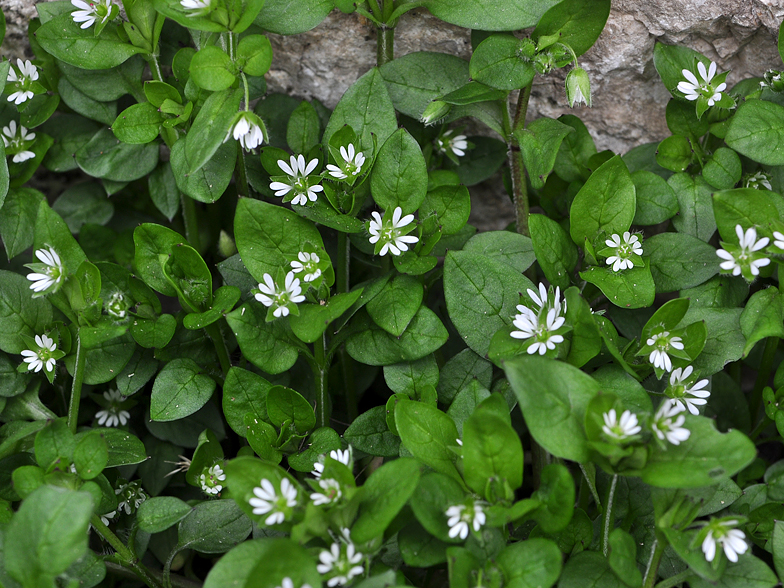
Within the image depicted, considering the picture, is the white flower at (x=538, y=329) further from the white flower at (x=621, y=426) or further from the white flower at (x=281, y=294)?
the white flower at (x=281, y=294)

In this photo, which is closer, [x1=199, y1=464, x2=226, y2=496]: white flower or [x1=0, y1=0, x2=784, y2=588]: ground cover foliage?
[x1=0, y1=0, x2=784, y2=588]: ground cover foliage

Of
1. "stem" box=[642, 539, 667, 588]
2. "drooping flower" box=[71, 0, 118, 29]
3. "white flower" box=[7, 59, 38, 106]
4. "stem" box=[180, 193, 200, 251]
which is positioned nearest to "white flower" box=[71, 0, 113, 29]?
"drooping flower" box=[71, 0, 118, 29]

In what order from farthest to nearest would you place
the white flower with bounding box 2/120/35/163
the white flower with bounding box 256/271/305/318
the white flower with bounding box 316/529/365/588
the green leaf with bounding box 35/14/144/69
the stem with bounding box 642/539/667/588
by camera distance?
the white flower with bounding box 2/120/35/163 < the green leaf with bounding box 35/14/144/69 < the white flower with bounding box 256/271/305/318 < the stem with bounding box 642/539/667/588 < the white flower with bounding box 316/529/365/588

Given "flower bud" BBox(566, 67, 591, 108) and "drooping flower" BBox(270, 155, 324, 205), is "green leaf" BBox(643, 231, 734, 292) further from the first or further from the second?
"drooping flower" BBox(270, 155, 324, 205)

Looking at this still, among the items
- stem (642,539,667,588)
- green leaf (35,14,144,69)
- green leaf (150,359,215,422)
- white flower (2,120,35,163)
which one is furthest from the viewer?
white flower (2,120,35,163)

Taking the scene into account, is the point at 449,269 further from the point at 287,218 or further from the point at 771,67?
the point at 771,67

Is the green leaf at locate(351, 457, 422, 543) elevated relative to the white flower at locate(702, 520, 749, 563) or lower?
elevated

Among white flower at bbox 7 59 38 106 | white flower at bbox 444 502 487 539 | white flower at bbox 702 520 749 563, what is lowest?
white flower at bbox 702 520 749 563
